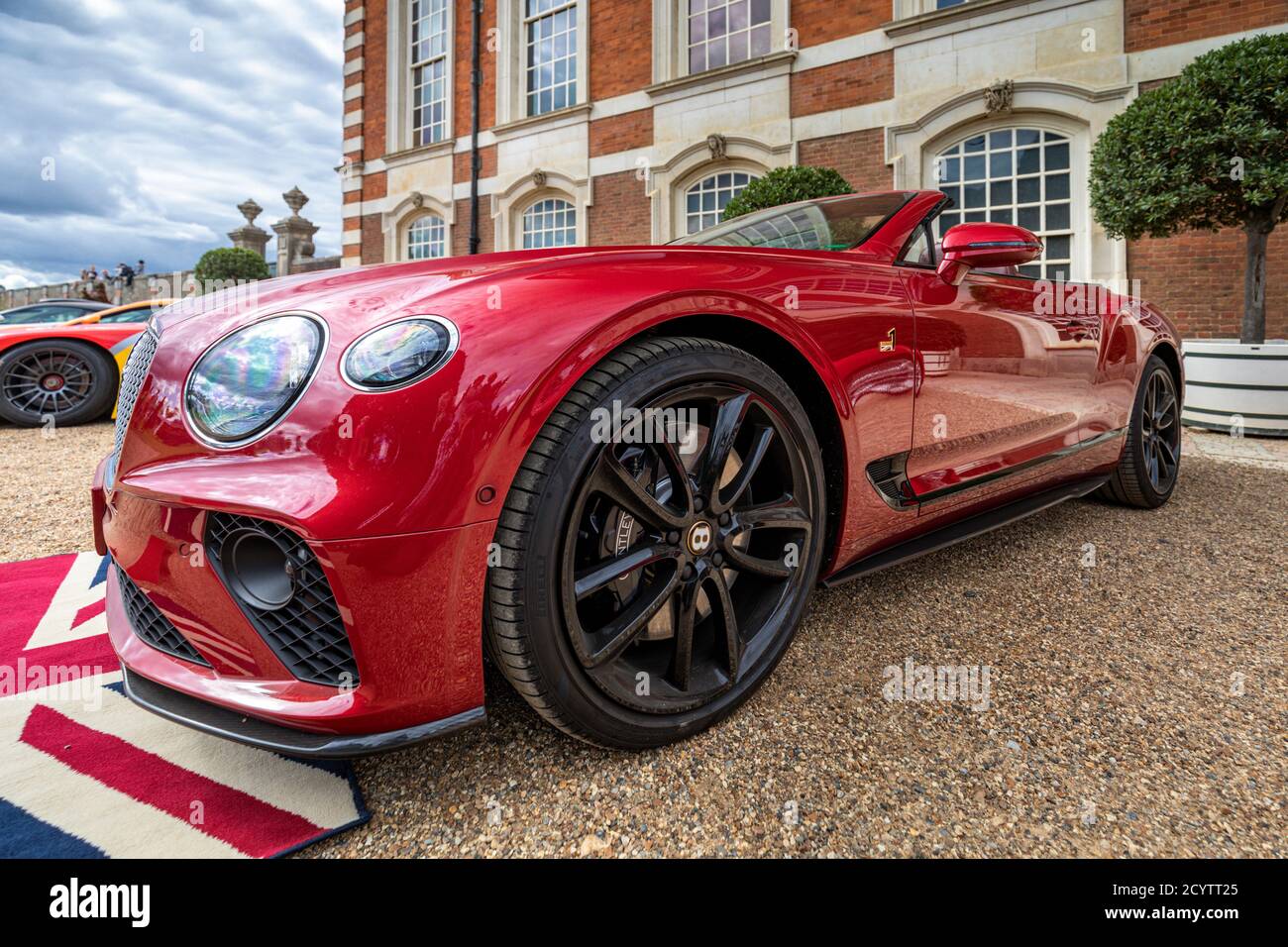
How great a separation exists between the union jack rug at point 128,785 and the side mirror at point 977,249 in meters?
2.02

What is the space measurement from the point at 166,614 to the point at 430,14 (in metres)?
17.1

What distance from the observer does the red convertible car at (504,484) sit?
3.61ft

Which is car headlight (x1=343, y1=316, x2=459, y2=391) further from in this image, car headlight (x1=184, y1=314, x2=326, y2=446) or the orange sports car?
the orange sports car

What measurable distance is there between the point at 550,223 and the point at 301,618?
12.9m

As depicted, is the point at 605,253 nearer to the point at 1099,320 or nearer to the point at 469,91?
the point at 1099,320

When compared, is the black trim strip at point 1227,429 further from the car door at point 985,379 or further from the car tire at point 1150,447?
the car door at point 985,379

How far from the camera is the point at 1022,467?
2.38 metres

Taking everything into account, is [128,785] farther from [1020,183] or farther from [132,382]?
[1020,183]

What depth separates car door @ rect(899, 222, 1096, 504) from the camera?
76.1 inches

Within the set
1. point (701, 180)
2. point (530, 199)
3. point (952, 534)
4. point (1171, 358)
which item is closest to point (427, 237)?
point (530, 199)

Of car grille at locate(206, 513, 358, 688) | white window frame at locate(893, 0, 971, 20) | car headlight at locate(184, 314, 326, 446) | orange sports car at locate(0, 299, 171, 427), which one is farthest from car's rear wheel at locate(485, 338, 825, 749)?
white window frame at locate(893, 0, 971, 20)

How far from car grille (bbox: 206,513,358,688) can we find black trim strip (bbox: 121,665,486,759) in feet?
0.29

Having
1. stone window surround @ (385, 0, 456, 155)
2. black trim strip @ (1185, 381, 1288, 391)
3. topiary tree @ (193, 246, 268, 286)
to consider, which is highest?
stone window surround @ (385, 0, 456, 155)

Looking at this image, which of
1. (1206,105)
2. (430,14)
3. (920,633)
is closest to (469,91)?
(430,14)
